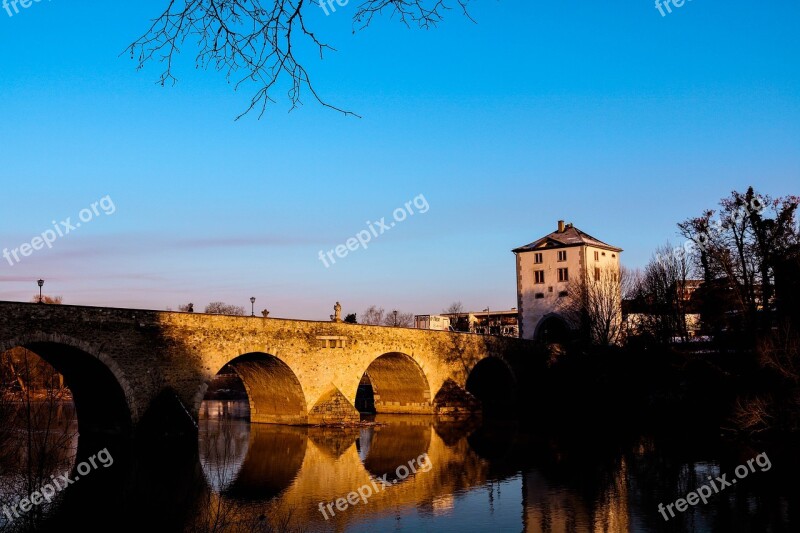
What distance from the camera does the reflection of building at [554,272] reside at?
178 feet

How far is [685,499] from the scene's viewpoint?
17156mm

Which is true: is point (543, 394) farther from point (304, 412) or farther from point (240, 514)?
point (240, 514)

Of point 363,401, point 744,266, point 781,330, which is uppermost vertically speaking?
point 744,266

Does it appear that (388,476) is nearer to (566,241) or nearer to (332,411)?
(332,411)

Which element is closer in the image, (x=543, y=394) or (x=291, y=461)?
(x=291, y=461)

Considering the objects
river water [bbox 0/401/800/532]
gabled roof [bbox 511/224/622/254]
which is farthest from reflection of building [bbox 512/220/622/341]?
river water [bbox 0/401/800/532]

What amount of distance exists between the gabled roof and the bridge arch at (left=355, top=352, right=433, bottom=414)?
20200 mm

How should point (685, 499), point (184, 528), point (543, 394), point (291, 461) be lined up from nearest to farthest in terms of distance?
point (184, 528)
point (685, 499)
point (291, 461)
point (543, 394)

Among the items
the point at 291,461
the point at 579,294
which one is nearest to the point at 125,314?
the point at 291,461

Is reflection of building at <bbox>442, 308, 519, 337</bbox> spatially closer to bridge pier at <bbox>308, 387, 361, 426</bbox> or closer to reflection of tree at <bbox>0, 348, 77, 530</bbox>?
bridge pier at <bbox>308, 387, 361, 426</bbox>

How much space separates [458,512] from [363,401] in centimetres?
3428

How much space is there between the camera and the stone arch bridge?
78.9 ft

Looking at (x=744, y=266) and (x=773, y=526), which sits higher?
(x=744, y=266)

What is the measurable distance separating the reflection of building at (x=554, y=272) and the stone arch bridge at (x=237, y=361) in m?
12.0
